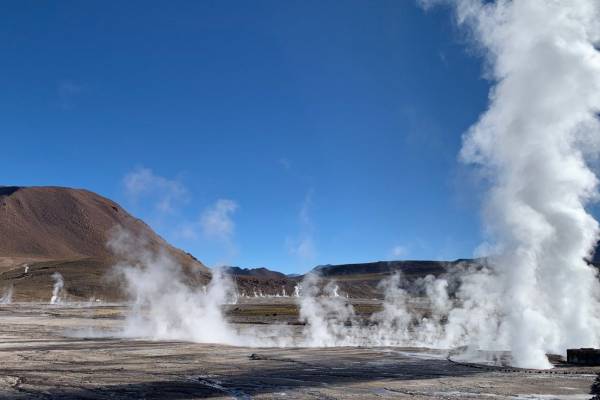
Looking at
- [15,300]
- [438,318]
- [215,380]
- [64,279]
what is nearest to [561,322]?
[215,380]

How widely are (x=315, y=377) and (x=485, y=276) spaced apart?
65549 mm

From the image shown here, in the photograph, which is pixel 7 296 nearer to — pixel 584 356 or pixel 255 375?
pixel 255 375

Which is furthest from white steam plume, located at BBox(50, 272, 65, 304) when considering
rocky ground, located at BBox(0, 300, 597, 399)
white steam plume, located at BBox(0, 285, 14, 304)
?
rocky ground, located at BBox(0, 300, 597, 399)

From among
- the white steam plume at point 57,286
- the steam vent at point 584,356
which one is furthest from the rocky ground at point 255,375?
the white steam plume at point 57,286

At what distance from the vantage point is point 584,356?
34531 millimetres

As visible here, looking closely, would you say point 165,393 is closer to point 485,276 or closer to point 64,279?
point 485,276

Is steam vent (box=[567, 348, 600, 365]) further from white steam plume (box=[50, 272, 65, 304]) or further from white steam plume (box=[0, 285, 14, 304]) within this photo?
white steam plume (box=[50, 272, 65, 304])

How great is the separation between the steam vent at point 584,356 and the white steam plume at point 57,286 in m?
128

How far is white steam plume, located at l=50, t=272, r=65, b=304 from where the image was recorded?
14575 cm

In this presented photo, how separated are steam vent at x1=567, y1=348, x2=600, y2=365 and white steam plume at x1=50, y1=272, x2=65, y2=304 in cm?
12809

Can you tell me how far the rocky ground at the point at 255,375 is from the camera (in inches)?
828

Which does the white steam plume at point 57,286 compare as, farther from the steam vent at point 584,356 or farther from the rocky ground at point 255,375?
the steam vent at point 584,356

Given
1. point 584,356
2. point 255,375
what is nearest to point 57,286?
point 255,375

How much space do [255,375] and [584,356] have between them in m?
20.4
